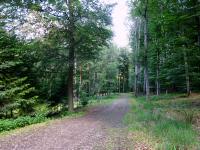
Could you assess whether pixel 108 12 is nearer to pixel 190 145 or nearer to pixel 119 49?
pixel 190 145

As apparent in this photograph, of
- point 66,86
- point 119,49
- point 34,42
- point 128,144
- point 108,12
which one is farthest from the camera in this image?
point 119,49

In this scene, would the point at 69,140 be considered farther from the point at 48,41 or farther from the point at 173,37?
the point at 173,37

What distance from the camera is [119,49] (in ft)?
285

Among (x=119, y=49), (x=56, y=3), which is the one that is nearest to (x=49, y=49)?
(x=56, y=3)

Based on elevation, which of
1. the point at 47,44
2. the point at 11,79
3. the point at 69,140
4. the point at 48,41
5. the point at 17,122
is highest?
the point at 48,41

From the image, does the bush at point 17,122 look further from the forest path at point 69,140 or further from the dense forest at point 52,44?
the forest path at point 69,140

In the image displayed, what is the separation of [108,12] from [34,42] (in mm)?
6416

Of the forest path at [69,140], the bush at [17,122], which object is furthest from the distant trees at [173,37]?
the bush at [17,122]

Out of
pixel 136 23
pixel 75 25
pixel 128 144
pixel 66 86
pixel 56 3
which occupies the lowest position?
pixel 128 144

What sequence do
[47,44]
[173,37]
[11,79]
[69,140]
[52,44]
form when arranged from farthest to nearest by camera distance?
[173,37]
[52,44]
[47,44]
[11,79]
[69,140]

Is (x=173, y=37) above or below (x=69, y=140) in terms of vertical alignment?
above

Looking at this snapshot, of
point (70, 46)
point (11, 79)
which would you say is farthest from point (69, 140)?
point (70, 46)

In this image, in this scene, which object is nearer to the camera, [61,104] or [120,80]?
[61,104]

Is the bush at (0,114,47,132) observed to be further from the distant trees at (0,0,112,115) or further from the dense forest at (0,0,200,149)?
the distant trees at (0,0,112,115)
